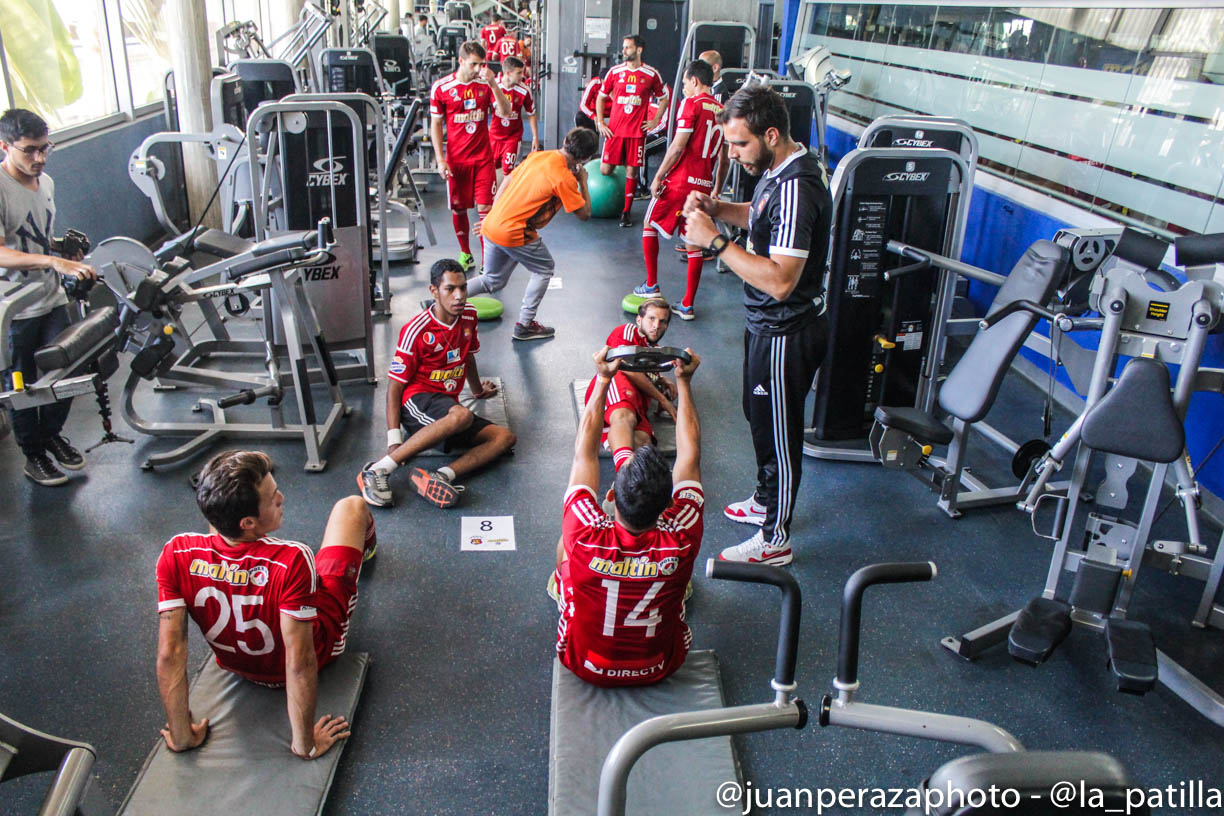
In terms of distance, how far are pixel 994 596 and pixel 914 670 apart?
65 centimetres

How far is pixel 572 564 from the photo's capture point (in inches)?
101

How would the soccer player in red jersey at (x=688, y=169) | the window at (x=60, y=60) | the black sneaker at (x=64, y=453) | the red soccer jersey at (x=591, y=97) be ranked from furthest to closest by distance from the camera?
the red soccer jersey at (x=591, y=97), the soccer player in red jersey at (x=688, y=169), the window at (x=60, y=60), the black sneaker at (x=64, y=453)

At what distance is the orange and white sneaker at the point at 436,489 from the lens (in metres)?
3.95

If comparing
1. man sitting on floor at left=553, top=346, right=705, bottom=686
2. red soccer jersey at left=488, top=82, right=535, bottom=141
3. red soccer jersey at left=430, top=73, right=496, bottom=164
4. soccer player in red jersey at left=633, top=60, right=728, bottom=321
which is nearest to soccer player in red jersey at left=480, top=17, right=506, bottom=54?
red soccer jersey at left=488, top=82, right=535, bottom=141

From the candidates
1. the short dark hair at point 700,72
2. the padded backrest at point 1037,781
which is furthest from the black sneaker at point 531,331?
the padded backrest at point 1037,781

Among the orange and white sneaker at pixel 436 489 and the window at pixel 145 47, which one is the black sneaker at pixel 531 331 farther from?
the window at pixel 145 47

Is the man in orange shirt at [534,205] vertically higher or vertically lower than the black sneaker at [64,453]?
higher

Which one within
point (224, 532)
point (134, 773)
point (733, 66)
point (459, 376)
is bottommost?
point (134, 773)

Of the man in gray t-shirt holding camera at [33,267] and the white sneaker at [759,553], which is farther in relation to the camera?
the man in gray t-shirt holding camera at [33,267]

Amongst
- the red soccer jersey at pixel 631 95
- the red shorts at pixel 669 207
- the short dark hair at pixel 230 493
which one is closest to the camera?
the short dark hair at pixel 230 493

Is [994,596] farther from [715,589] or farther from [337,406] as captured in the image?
[337,406]

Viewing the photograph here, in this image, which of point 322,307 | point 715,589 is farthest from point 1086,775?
point 322,307

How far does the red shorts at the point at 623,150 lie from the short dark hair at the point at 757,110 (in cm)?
582

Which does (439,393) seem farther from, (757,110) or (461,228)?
(461,228)
